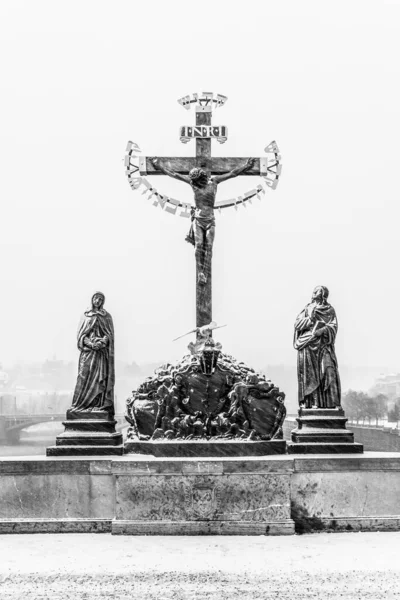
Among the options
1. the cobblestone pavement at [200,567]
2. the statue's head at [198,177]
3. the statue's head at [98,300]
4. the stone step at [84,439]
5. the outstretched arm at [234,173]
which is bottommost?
the cobblestone pavement at [200,567]

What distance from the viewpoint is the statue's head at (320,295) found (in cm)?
1339

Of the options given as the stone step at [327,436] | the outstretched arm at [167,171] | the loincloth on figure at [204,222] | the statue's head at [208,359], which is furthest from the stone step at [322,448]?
the outstretched arm at [167,171]

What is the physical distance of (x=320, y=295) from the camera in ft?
44.0

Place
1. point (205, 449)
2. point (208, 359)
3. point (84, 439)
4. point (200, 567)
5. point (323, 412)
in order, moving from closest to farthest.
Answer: point (200, 567), point (205, 449), point (84, 439), point (208, 359), point (323, 412)

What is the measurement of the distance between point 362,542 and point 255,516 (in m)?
1.57

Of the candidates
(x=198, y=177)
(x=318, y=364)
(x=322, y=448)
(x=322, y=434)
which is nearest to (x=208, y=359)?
(x=318, y=364)

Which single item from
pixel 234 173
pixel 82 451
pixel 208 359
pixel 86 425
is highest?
pixel 234 173

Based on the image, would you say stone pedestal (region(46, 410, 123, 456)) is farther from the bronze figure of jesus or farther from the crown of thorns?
the crown of thorns

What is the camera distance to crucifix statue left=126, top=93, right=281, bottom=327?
14258 mm

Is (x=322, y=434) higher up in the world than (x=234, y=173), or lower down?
lower down

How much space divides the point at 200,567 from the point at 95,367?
181 inches

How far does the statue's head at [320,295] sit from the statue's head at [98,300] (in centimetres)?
360

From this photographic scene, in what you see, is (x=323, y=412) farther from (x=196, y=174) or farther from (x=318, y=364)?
(x=196, y=174)

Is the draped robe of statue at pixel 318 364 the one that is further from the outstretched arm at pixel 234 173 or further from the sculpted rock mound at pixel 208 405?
the outstretched arm at pixel 234 173
